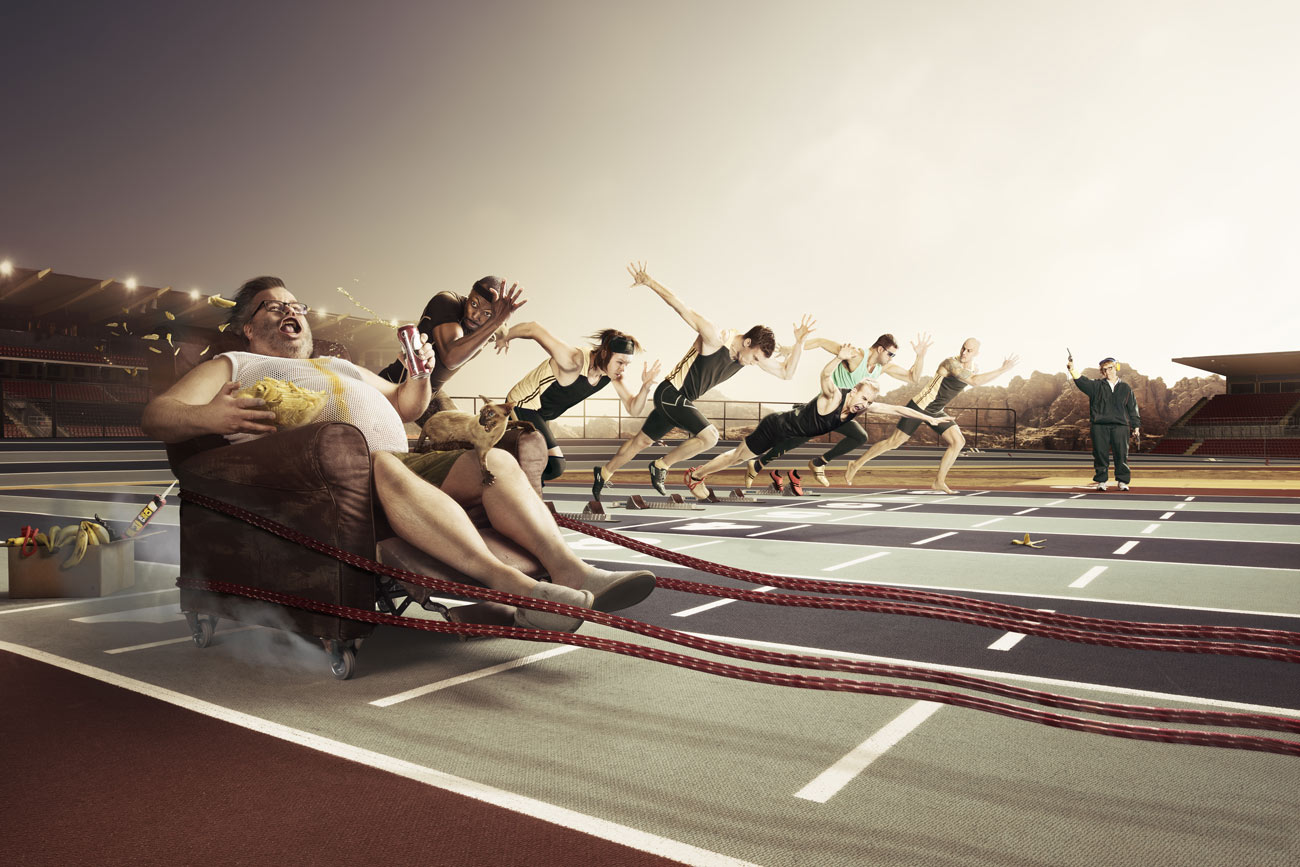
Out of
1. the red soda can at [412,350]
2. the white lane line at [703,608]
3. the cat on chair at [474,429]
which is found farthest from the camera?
the white lane line at [703,608]

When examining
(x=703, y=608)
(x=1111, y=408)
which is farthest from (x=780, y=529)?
(x=1111, y=408)

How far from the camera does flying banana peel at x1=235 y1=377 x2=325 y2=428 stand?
3062 mm

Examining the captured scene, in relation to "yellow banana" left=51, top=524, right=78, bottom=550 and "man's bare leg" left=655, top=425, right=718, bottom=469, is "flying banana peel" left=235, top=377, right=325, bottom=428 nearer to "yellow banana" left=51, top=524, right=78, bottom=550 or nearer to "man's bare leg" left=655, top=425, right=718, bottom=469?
"yellow banana" left=51, top=524, right=78, bottom=550

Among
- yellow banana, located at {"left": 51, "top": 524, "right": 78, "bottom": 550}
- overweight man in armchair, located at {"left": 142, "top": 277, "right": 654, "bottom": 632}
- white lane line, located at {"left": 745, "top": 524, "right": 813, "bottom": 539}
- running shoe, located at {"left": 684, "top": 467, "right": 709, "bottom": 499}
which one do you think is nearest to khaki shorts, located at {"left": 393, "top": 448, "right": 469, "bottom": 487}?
overweight man in armchair, located at {"left": 142, "top": 277, "right": 654, "bottom": 632}

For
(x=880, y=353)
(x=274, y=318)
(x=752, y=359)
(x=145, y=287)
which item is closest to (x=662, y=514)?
(x=752, y=359)

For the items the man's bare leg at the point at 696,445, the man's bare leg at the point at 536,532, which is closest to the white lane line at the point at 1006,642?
the man's bare leg at the point at 536,532

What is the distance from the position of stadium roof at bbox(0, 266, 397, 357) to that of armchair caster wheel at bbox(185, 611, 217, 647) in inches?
1020

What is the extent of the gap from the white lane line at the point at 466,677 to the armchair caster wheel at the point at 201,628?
108 cm

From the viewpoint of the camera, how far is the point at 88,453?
18.3m

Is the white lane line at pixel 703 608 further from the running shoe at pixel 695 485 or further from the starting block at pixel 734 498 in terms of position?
the starting block at pixel 734 498

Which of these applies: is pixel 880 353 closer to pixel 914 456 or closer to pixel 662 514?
→ pixel 662 514

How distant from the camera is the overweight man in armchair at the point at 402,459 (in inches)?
113

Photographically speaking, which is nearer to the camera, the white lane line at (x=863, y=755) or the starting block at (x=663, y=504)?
the white lane line at (x=863, y=755)

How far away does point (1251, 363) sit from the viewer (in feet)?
128
